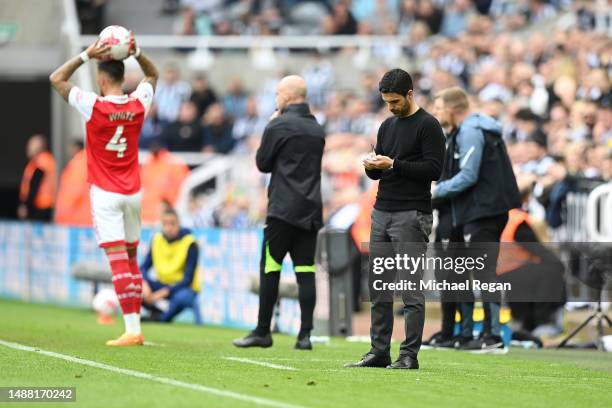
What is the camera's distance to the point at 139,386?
876 cm

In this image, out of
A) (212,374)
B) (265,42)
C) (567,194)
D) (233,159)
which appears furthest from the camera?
(265,42)

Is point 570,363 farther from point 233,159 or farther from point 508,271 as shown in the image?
point 233,159

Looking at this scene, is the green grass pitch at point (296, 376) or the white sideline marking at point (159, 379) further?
the green grass pitch at point (296, 376)

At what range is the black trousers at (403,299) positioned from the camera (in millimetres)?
9969

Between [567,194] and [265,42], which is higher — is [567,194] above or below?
below

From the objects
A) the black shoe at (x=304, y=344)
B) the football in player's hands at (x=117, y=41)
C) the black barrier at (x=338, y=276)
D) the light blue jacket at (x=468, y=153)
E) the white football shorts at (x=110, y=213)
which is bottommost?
the black shoe at (x=304, y=344)

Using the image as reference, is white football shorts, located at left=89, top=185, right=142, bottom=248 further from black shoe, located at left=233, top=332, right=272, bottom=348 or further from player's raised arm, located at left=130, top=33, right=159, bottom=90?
black shoe, located at left=233, top=332, right=272, bottom=348

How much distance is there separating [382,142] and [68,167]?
11.7 metres

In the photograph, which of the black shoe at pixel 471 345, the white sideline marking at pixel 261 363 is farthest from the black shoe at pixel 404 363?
the black shoe at pixel 471 345

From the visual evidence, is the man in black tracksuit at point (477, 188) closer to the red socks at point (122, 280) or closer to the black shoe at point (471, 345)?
the black shoe at point (471, 345)

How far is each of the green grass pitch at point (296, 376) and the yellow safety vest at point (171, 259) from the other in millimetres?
3346

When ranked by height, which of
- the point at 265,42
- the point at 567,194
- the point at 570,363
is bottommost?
the point at 570,363

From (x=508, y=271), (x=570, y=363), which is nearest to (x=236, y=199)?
(x=508, y=271)

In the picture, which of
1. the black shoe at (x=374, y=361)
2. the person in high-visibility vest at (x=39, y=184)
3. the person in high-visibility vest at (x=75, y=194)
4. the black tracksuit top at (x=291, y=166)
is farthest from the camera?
the person in high-visibility vest at (x=39, y=184)
